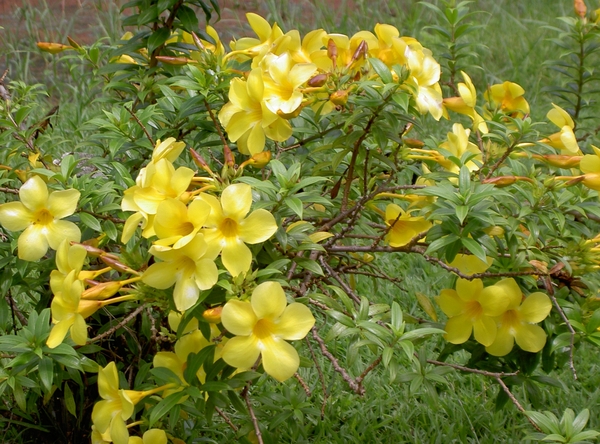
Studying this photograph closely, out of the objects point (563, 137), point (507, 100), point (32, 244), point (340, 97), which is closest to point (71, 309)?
point (32, 244)

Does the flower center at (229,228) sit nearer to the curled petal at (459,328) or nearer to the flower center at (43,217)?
the flower center at (43,217)

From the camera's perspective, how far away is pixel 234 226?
111cm

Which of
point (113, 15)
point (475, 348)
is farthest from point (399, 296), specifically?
point (113, 15)

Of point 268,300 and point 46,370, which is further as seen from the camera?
point 46,370

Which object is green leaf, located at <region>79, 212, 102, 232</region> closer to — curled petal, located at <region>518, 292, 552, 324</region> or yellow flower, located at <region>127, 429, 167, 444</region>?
yellow flower, located at <region>127, 429, 167, 444</region>

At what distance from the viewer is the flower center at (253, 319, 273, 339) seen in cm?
111

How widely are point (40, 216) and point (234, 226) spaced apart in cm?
41

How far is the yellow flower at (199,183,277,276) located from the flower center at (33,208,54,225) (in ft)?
1.21

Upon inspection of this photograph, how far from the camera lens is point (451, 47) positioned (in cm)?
233

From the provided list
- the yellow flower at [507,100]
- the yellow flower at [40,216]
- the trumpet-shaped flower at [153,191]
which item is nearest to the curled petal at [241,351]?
the trumpet-shaped flower at [153,191]

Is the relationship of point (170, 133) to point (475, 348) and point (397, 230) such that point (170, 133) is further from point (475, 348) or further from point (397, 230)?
point (475, 348)

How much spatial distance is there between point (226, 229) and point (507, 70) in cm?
407

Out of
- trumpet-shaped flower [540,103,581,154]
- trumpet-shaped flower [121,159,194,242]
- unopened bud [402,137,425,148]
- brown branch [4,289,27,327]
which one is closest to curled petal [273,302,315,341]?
trumpet-shaped flower [121,159,194,242]

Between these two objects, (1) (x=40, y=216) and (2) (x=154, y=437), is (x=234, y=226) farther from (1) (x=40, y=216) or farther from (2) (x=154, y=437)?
(2) (x=154, y=437)
